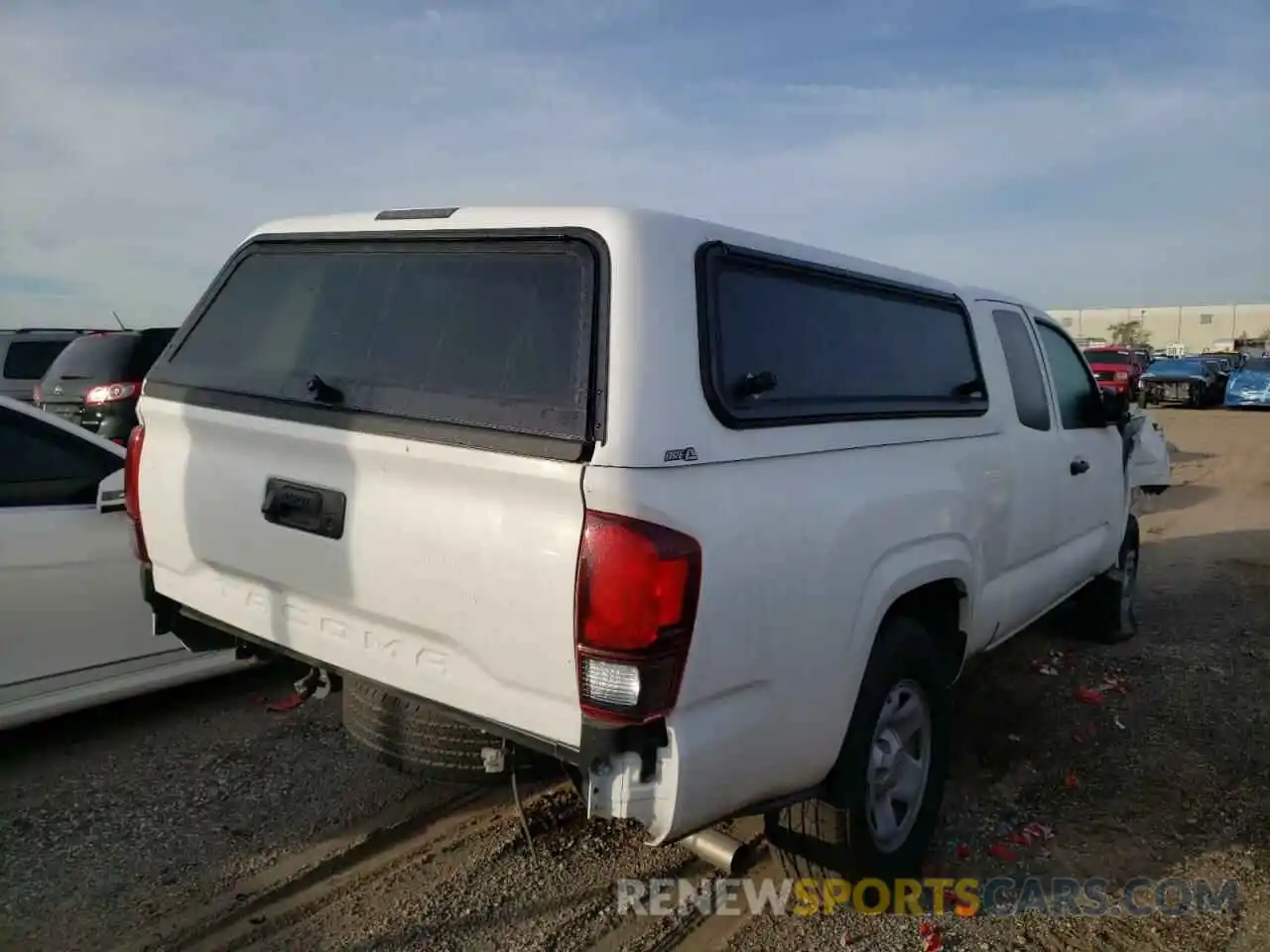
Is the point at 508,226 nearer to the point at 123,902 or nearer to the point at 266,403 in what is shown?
the point at 266,403

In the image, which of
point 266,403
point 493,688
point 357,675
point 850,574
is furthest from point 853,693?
point 266,403

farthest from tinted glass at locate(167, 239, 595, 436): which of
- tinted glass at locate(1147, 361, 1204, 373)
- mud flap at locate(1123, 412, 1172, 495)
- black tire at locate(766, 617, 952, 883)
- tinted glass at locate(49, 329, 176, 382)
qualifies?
tinted glass at locate(1147, 361, 1204, 373)

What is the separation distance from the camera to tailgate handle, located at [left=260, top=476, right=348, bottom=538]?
2.72 meters

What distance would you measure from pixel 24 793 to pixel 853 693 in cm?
314

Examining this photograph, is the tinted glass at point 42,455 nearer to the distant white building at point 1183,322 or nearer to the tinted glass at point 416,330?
the tinted glass at point 416,330

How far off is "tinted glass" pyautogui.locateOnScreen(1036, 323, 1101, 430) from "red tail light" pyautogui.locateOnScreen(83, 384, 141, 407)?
773 cm

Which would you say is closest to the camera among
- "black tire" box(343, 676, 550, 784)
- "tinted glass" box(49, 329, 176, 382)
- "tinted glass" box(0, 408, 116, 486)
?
"black tire" box(343, 676, 550, 784)

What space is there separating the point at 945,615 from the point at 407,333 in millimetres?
2189

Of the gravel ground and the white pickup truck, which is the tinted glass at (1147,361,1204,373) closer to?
the white pickup truck

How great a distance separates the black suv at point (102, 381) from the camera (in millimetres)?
8977

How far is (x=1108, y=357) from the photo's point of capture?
91.6 feet

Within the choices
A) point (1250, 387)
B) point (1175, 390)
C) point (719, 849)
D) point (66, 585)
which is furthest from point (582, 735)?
point (1250, 387)

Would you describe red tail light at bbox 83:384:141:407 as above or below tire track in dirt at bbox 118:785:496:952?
above

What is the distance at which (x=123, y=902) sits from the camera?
308 centimetres
